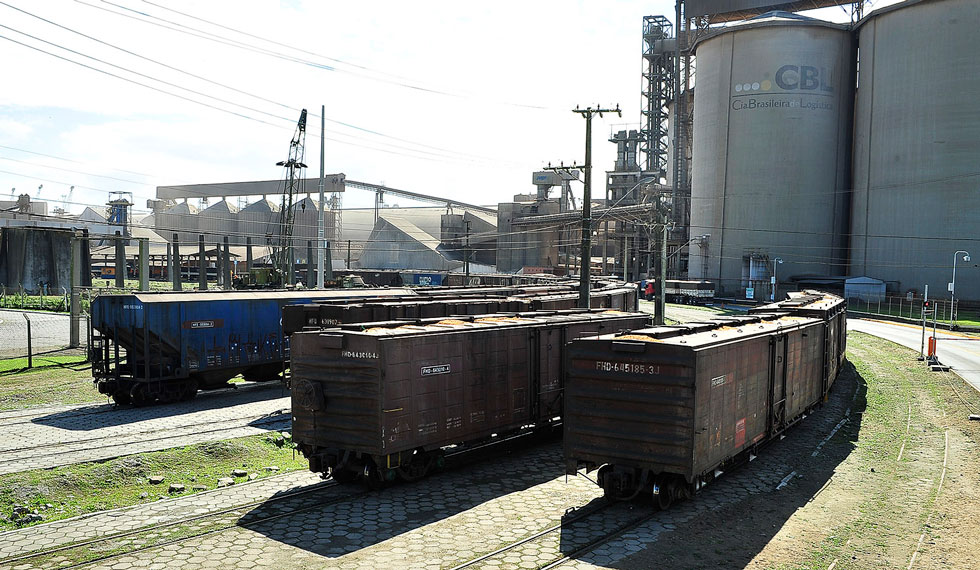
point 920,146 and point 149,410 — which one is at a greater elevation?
point 920,146

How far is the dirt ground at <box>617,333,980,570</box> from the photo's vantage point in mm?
11492

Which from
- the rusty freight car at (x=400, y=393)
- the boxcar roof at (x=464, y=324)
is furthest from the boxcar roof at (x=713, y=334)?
the boxcar roof at (x=464, y=324)

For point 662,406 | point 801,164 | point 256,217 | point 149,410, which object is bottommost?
point 149,410

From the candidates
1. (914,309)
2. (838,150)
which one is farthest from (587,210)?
(838,150)

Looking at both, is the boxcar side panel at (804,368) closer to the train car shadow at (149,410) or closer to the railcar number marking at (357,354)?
the railcar number marking at (357,354)

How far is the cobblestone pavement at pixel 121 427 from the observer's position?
1727 centimetres

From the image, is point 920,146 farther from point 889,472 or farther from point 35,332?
point 35,332

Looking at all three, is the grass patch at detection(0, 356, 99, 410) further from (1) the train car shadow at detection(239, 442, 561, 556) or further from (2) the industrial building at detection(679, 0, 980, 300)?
(2) the industrial building at detection(679, 0, 980, 300)

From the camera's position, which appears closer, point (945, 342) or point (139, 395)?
point (139, 395)

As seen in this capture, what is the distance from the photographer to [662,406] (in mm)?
12828

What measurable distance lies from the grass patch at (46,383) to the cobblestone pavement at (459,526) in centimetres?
1360

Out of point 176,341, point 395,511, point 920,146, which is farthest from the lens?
point 920,146

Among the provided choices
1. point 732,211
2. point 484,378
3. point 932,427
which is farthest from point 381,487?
point 732,211

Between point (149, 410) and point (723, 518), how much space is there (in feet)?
61.5
